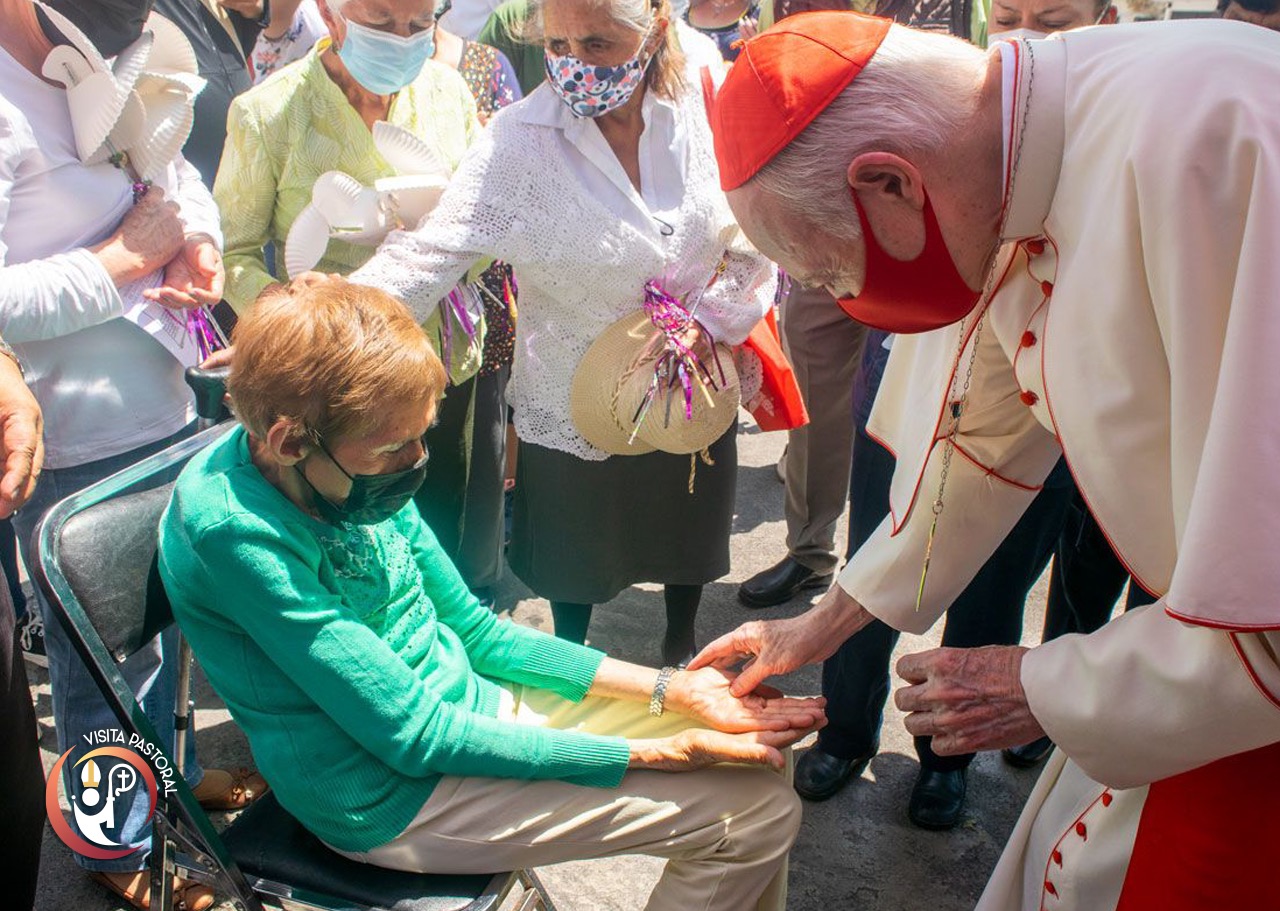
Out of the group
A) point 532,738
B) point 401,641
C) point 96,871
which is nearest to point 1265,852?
point 532,738

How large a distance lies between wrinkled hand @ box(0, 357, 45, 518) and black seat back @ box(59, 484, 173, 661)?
0.19 meters

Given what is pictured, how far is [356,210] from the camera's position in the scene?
2.68 metres

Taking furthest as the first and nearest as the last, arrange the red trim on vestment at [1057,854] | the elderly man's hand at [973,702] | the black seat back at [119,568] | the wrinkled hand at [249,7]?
the wrinkled hand at [249,7] → the black seat back at [119,568] → the red trim on vestment at [1057,854] → the elderly man's hand at [973,702]

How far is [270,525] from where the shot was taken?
179cm

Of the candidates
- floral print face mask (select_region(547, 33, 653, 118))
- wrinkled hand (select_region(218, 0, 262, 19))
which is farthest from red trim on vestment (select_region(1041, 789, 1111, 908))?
wrinkled hand (select_region(218, 0, 262, 19))

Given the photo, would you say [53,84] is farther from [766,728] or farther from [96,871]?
[766,728]

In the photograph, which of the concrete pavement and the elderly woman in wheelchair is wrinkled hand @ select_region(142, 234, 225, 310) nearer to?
the elderly woman in wheelchair

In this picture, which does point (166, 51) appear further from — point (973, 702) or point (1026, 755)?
point (1026, 755)

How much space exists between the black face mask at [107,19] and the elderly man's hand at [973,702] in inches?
84.1

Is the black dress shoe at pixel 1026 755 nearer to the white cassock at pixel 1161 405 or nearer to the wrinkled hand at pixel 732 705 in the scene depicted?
the wrinkled hand at pixel 732 705

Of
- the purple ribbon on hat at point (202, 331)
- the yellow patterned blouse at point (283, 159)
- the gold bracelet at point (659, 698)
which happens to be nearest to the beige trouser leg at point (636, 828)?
the gold bracelet at point (659, 698)

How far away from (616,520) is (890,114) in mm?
1727

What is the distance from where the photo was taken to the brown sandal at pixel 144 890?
257 centimetres

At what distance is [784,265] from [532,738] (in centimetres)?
92
